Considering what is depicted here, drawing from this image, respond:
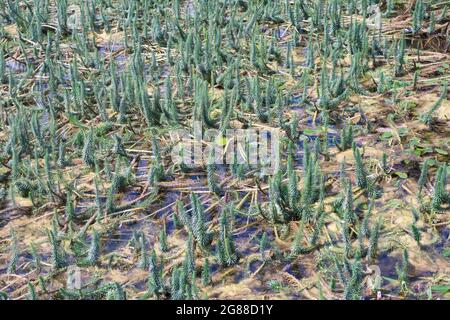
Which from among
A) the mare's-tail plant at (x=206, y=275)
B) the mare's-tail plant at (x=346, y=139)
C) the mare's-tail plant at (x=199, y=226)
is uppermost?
the mare's-tail plant at (x=346, y=139)

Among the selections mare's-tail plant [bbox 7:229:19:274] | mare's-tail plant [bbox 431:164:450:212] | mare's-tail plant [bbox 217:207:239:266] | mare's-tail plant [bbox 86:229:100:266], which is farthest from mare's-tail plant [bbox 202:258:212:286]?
mare's-tail plant [bbox 431:164:450:212]

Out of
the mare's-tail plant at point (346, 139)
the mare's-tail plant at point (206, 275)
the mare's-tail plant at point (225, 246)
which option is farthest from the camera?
the mare's-tail plant at point (346, 139)

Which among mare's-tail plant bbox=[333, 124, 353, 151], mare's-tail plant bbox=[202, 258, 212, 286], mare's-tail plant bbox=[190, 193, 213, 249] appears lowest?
mare's-tail plant bbox=[202, 258, 212, 286]

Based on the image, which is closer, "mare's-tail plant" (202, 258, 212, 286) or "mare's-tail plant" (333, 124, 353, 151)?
"mare's-tail plant" (202, 258, 212, 286)

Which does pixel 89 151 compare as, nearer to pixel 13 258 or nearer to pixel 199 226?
pixel 13 258

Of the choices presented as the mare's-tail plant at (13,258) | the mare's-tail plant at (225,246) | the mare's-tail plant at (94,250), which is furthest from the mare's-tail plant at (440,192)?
the mare's-tail plant at (13,258)

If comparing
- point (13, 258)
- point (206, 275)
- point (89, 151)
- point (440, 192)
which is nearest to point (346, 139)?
point (440, 192)

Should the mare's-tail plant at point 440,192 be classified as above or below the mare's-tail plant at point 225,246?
above

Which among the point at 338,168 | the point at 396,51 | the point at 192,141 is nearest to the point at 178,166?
the point at 192,141

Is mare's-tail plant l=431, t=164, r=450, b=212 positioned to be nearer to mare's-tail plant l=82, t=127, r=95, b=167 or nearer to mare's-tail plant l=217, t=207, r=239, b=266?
mare's-tail plant l=217, t=207, r=239, b=266

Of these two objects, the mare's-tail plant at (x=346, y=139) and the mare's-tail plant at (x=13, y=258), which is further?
the mare's-tail plant at (x=346, y=139)

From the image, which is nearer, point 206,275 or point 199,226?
point 206,275

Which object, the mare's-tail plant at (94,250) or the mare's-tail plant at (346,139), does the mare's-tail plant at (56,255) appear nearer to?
the mare's-tail plant at (94,250)

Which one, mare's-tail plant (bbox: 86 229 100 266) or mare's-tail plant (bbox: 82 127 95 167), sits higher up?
mare's-tail plant (bbox: 82 127 95 167)
